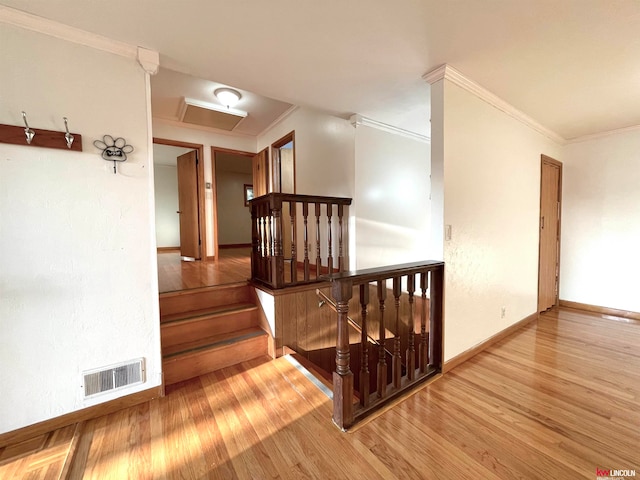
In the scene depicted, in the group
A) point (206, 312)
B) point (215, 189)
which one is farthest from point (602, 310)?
point (215, 189)

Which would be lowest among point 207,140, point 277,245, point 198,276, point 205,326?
point 205,326

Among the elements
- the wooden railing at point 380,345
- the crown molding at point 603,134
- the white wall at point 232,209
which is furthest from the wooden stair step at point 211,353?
the white wall at point 232,209

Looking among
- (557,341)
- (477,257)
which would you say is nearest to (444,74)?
(477,257)

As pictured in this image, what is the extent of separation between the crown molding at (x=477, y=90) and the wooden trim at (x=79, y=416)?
3.11 metres

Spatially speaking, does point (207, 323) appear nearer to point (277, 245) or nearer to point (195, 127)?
point (277, 245)

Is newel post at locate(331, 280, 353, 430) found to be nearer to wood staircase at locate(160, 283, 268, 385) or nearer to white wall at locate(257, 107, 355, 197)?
wood staircase at locate(160, 283, 268, 385)

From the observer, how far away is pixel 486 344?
255 centimetres

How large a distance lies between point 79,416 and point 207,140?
13.3 ft

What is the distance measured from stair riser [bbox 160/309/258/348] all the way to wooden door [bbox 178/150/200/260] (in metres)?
2.44

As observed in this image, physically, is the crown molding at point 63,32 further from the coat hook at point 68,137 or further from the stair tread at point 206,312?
the stair tread at point 206,312

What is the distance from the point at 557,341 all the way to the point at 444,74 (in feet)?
9.29

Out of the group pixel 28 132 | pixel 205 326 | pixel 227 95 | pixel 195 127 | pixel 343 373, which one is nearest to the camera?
pixel 28 132

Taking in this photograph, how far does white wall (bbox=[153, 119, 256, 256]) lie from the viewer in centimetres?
414

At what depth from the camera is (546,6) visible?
1.41m
